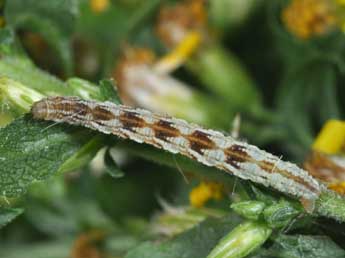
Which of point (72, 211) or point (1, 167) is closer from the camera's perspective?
point (1, 167)

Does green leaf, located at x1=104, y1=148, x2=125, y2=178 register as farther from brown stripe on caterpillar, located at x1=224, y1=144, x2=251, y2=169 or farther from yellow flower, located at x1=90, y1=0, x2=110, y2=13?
yellow flower, located at x1=90, y1=0, x2=110, y2=13

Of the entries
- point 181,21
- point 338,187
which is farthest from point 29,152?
point 181,21

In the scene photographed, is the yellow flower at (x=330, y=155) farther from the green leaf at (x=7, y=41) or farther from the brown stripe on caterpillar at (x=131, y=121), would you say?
the green leaf at (x=7, y=41)

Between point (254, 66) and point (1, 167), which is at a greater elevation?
point (254, 66)

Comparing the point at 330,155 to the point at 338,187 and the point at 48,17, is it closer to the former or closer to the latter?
the point at 338,187

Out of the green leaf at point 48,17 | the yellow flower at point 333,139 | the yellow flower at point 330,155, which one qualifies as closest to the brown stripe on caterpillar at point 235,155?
the yellow flower at point 330,155

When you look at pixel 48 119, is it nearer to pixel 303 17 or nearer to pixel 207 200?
pixel 207 200

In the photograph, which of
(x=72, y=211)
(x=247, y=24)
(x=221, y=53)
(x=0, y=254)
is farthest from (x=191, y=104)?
(x=0, y=254)

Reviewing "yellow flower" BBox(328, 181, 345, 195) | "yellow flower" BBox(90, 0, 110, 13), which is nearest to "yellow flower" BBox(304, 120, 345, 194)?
"yellow flower" BBox(328, 181, 345, 195)
